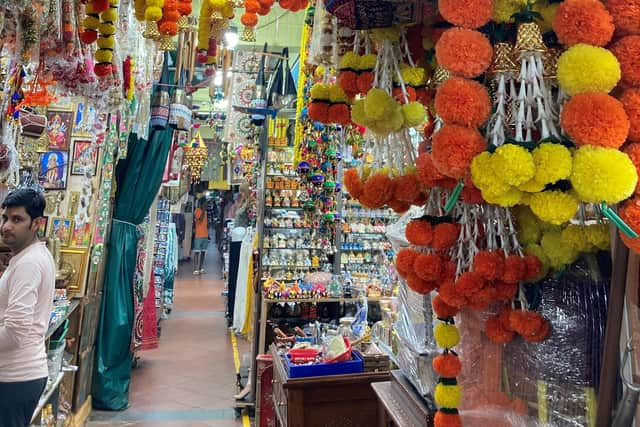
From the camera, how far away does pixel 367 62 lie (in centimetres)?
129

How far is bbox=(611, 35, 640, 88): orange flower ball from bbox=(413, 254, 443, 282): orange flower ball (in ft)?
1.67

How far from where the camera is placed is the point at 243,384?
445 centimetres

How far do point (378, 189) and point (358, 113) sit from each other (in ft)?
0.67

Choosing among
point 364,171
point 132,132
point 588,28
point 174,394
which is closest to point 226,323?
point 174,394

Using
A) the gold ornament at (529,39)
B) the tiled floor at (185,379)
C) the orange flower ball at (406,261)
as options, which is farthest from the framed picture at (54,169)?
the gold ornament at (529,39)

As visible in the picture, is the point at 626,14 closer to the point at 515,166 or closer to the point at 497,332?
the point at 515,166

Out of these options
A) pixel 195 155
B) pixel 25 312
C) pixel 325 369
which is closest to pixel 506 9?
pixel 325 369

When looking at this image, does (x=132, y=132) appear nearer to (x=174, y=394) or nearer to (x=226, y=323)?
(x=174, y=394)

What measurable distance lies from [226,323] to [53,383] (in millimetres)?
4967

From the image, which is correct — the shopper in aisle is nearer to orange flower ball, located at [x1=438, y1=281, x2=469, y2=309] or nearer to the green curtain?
the green curtain

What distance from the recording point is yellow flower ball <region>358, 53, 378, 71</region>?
1280mm

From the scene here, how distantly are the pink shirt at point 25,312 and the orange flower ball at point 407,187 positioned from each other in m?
1.62

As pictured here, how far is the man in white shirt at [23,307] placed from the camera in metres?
1.97

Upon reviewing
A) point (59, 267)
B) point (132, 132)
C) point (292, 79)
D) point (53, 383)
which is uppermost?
point (292, 79)
